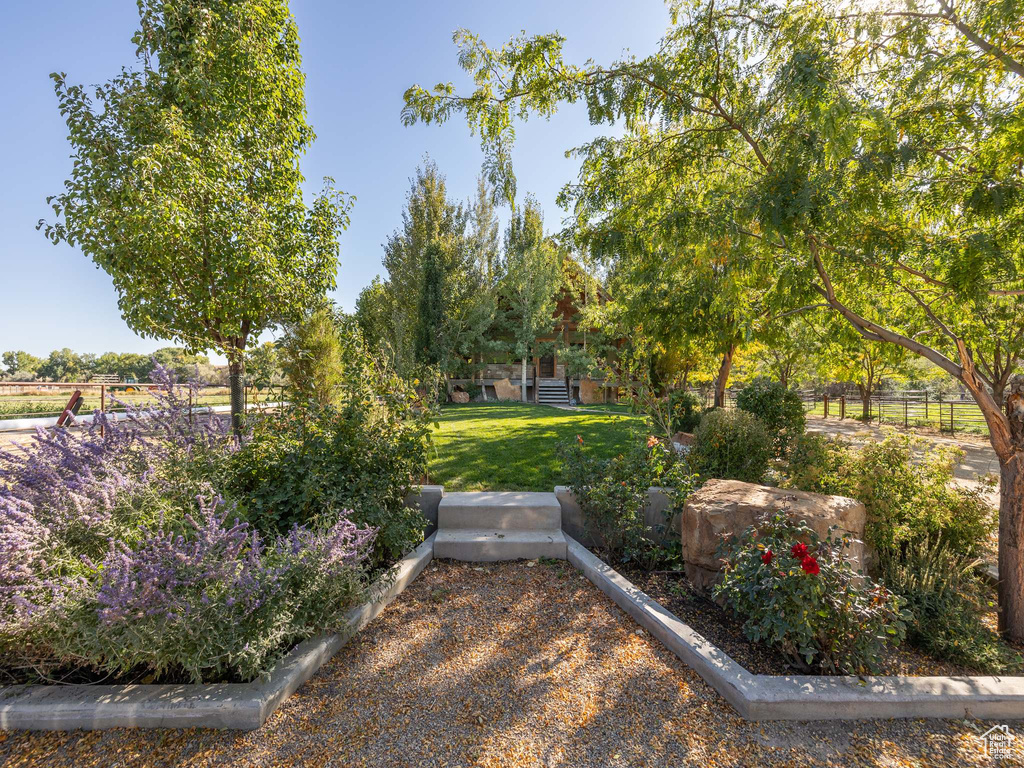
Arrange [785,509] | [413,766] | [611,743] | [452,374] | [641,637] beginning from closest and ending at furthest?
[413,766] < [611,743] < [641,637] < [785,509] < [452,374]

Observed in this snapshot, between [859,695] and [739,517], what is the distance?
1112 mm

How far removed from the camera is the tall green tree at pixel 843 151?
115 inches

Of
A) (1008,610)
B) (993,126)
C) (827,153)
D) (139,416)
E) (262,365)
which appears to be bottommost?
(1008,610)

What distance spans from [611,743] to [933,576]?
300 centimetres

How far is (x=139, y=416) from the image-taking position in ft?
10.8

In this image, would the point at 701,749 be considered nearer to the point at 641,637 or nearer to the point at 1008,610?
the point at 641,637

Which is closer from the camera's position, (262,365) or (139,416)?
(139,416)

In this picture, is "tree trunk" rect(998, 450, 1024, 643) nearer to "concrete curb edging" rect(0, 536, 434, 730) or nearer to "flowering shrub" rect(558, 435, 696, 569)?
"flowering shrub" rect(558, 435, 696, 569)

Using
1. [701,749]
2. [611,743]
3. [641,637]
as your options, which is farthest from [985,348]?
[611,743]

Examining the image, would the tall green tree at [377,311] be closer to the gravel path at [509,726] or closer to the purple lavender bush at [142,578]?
the purple lavender bush at [142,578]

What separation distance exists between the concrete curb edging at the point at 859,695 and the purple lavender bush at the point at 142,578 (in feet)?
7.32

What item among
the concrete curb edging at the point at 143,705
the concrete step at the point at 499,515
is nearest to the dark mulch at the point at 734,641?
the concrete step at the point at 499,515

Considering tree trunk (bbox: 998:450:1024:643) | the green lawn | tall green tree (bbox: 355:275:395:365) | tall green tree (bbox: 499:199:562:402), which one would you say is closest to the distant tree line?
tall green tree (bbox: 355:275:395:365)

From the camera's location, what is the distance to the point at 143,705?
1.93m
